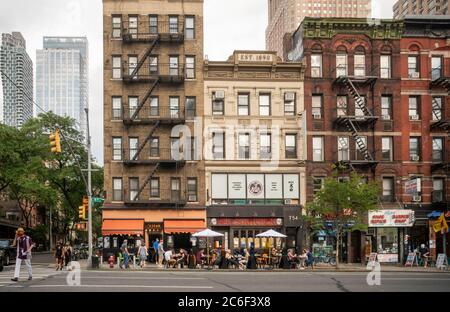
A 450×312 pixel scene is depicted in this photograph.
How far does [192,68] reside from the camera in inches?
1961

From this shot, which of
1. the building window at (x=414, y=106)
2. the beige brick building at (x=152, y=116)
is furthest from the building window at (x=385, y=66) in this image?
the beige brick building at (x=152, y=116)

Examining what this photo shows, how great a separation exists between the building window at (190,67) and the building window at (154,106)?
3234 millimetres

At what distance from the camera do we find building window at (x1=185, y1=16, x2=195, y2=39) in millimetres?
50219

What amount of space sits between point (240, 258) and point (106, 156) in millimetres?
16149

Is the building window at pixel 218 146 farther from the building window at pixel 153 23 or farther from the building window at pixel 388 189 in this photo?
the building window at pixel 388 189

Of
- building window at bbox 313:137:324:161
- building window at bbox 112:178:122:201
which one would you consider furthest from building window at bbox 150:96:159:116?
building window at bbox 313:137:324:161

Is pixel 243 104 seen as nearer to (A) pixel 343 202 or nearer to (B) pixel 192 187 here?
(B) pixel 192 187

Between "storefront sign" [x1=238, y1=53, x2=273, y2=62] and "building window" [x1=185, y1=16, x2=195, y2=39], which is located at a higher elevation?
"building window" [x1=185, y1=16, x2=195, y2=39]

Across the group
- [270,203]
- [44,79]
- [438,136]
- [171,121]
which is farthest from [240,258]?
[44,79]

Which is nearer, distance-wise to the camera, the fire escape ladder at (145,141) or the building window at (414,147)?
the fire escape ladder at (145,141)

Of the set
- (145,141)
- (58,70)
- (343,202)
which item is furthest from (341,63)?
(58,70)

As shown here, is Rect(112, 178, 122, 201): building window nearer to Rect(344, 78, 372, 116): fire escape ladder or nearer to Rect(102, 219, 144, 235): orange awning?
Rect(102, 219, 144, 235): orange awning

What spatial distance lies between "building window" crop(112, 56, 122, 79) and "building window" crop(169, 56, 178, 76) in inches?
163

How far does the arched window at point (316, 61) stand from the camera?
49969 mm
